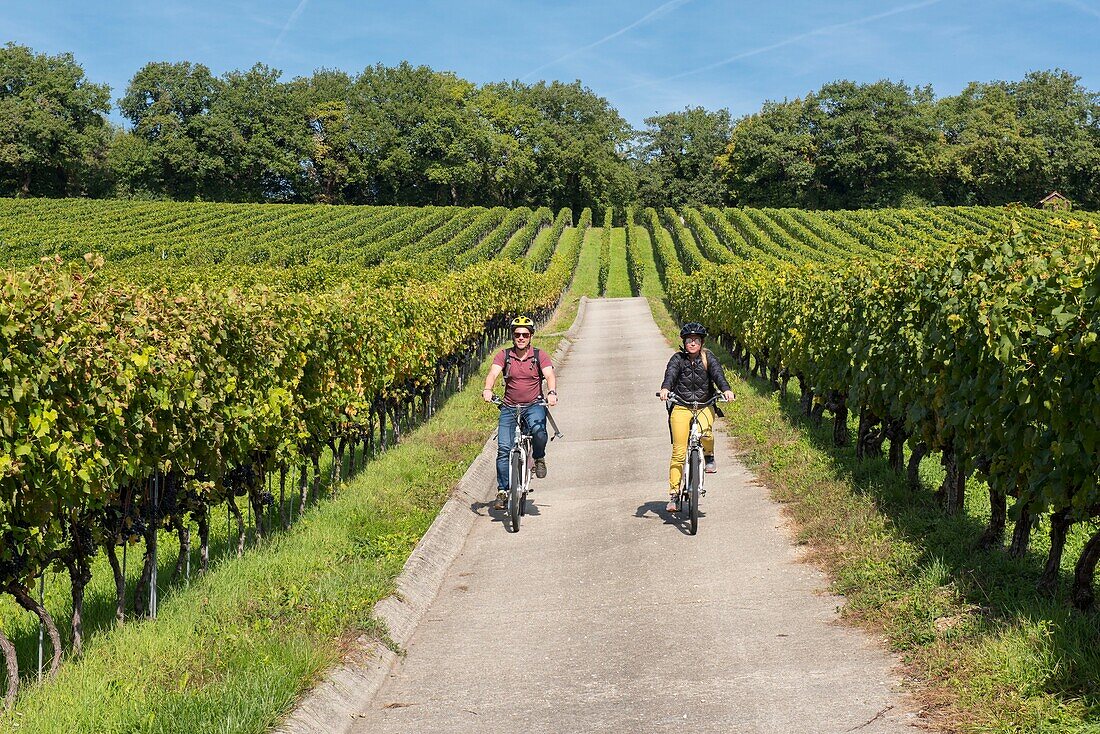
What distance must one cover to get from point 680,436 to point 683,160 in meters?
Answer: 139

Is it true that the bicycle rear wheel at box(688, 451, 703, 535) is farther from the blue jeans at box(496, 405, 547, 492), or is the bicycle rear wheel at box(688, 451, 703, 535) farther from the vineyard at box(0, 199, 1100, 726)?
the vineyard at box(0, 199, 1100, 726)

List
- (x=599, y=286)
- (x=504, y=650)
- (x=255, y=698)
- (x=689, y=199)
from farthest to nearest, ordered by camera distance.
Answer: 1. (x=689, y=199)
2. (x=599, y=286)
3. (x=504, y=650)
4. (x=255, y=698)

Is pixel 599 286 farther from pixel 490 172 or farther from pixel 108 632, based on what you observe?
pixel 108 632

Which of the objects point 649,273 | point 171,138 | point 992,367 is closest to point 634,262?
point 649,273

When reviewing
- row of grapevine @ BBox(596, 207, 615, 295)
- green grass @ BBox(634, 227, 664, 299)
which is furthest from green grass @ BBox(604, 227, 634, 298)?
green grass @ BBox(634, 227, 664, 299)

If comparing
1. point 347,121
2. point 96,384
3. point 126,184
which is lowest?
point 96,384

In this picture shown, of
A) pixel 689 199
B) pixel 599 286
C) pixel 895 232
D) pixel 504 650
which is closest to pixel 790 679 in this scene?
pixel 504 650

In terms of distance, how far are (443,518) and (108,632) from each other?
12.6 feet

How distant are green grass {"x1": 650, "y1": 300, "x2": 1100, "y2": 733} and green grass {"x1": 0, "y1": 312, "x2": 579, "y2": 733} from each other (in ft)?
10.9

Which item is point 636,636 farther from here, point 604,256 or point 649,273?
point 604,256

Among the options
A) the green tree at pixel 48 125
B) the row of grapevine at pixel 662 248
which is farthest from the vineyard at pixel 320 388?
the green tree at pixel 48 125

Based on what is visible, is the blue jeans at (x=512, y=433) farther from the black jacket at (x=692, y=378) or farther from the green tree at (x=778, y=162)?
the green tree at (x=778, y=162)

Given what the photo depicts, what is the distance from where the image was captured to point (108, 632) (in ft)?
22.1

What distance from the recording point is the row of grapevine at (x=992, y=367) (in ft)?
20.1
